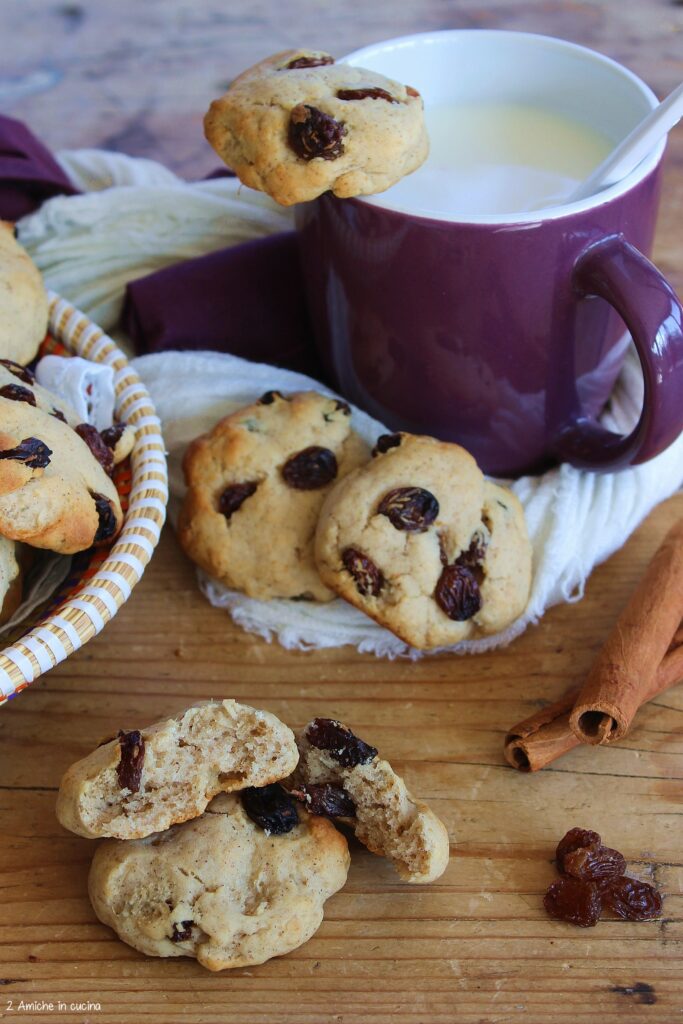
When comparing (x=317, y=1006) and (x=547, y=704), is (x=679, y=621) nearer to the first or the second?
(x=547, y=704)

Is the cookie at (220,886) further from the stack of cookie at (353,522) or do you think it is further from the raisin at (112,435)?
the raisin at (112,435)

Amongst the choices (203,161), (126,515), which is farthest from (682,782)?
(203,161)

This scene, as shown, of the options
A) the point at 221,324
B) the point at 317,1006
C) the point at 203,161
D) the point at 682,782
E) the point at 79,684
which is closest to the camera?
the point at 317,1006

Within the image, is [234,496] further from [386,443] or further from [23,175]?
[23,175]

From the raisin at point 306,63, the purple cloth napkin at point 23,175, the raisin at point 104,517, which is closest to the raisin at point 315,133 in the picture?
the raisin at point 306,63

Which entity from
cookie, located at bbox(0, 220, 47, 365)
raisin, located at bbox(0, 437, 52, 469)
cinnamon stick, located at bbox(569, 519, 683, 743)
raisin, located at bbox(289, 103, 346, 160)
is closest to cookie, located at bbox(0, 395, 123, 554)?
raisin, located at bbox(0, 437, 52, 469)

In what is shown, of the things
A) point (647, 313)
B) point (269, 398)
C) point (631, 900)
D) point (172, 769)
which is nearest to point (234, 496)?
point (269, 398)
